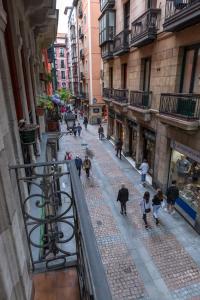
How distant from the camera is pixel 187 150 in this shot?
884 cm

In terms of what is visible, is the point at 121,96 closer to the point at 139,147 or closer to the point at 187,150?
the point at 139,147

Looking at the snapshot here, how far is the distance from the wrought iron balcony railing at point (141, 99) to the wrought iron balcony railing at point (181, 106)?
1955 mm

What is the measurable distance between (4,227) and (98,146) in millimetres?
17934

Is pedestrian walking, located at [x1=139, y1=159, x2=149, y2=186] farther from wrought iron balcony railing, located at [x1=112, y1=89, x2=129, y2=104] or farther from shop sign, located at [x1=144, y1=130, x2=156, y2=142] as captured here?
→ wrought iron balcony railing, located at [x1=112, y1=89, x2=129, y2=104]

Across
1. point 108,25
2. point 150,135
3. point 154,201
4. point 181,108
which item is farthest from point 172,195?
point 108,25

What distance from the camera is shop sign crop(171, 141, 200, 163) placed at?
27.0 feet

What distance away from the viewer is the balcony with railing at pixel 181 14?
22.4ft

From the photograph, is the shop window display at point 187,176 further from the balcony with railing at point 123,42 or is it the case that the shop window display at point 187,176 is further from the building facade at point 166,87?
the balcony with railing at point 123,42

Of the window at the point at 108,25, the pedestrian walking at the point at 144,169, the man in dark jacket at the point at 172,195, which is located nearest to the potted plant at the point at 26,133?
the man in dark jacket at the point at 172,195

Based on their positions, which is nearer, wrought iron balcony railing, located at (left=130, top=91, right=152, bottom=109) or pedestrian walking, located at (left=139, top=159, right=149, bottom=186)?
wrought iron balcony railing, located at (left=130, top=91, right=152, bottom=109)

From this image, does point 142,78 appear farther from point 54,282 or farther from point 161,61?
point 54,282

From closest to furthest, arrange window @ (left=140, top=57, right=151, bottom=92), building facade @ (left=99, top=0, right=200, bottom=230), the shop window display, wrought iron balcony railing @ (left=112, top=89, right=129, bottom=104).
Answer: building facade @ (left=99, top=0, right=200, bottom=230) → the shop window display → window @ (left=140, top=57, right=151, bottom=92) → wrought iron balcony railing @ (left=112, top=89, right=129, bottom=104)

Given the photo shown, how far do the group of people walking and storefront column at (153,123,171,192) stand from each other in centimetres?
157

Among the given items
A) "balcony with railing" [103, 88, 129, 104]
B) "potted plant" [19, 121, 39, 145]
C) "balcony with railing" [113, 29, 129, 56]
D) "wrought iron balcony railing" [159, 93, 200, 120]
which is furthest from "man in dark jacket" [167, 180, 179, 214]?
"balcony with railing" [113, 29, 129, 56]
